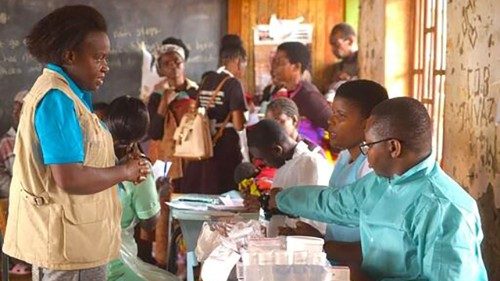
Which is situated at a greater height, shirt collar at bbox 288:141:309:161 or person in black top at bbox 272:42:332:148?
person in black top at bbox 272:42:332:148

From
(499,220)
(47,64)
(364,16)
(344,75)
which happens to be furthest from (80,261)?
(344,75)

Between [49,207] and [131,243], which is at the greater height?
[49,207]

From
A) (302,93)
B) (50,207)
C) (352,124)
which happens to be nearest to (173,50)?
(302,93)

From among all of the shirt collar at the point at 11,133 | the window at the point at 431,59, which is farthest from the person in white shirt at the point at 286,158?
the shirt collar at the point at 11,133

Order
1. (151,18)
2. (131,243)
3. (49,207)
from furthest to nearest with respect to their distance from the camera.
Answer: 1. (151,18)
2. (131,243)
3. (49,207)

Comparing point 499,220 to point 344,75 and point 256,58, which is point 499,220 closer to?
point 344,75

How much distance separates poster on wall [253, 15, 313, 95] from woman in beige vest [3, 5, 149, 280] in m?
5.39

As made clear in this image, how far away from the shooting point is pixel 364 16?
5301 mm

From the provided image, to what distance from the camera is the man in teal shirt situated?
2.06 m

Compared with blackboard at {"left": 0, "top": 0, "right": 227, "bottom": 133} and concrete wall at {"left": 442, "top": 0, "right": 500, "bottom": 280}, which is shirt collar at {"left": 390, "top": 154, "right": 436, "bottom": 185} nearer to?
concrete wall at {"left": 442, "top": 0, "right": 500, "bottom": 280}

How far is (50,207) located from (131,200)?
106 centimetres

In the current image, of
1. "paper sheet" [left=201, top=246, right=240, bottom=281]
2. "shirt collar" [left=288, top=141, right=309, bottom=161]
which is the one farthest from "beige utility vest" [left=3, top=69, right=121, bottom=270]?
"shirt collar" [left=288, top=141, right=309, bottom=161]

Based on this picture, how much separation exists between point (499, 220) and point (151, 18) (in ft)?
17.8

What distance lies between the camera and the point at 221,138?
598 centimetres
